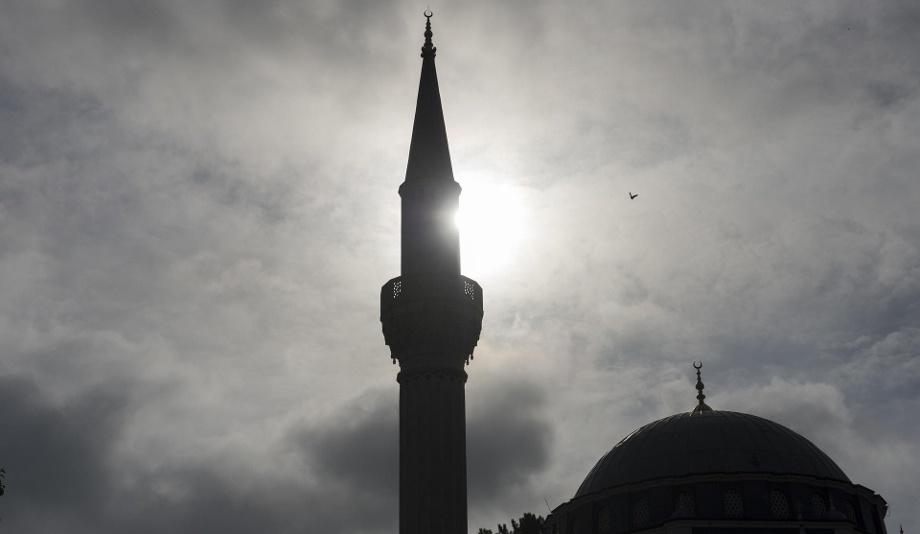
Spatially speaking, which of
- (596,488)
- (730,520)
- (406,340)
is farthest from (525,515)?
(406,340)

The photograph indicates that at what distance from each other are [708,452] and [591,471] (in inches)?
167

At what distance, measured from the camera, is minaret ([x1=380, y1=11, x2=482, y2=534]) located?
29375 mm

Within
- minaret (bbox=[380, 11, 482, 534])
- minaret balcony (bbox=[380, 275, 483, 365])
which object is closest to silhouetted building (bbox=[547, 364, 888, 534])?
minaret (bbox=[380, 11, 482, 534])

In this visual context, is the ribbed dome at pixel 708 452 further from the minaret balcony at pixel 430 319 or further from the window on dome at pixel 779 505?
A: the minaret balcony at pixel 430 319

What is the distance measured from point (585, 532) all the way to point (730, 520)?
4.85 meters

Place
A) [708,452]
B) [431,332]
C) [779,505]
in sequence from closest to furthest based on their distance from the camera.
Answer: [431,332], [779,505], [708,452]

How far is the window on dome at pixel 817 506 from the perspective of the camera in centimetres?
3392

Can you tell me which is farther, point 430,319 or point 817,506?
point 817,506

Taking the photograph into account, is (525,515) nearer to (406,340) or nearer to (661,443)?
(661,443)

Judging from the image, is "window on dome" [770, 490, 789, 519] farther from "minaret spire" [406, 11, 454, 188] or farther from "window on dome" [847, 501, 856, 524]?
"minaret spire" [406, 11, 454, 188]

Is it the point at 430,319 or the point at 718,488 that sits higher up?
the point at 430,319

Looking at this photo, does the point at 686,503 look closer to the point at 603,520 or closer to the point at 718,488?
the point at 718,488

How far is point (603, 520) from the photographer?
35781mm

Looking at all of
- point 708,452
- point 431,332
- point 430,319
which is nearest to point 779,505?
point 708,452
